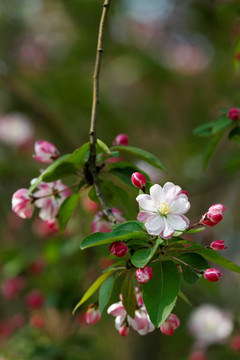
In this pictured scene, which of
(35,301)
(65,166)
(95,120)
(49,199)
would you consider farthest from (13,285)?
(95,120)

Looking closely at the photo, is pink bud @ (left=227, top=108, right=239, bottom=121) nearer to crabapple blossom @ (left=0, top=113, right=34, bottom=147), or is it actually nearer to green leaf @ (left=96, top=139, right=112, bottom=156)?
green leaf @ (left=96, top=139, right=112, bottom=156)

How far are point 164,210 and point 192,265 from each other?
12 cm

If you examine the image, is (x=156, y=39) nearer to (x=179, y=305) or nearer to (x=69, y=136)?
(x=69, y=136)

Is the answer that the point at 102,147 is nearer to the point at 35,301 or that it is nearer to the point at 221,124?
the point at 221,124

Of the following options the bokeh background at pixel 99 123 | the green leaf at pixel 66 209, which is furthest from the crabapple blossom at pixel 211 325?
the green leaf at pixel 66 209

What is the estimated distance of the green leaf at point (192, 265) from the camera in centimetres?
88

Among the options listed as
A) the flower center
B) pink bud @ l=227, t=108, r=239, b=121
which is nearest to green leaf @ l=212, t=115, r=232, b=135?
pink bud @ l=227, t=108, r=239, b=121

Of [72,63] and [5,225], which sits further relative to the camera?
[72,63]

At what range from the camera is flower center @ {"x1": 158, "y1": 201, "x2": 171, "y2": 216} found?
0.88 metres

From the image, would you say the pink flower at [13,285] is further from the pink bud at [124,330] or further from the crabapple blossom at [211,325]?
the pink bud at [124,330]

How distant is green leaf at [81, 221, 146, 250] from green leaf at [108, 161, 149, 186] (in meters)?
0.23

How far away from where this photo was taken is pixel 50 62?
4469mm

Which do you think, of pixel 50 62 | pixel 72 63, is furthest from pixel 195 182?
pixel 50 62

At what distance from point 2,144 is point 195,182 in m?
1.39
